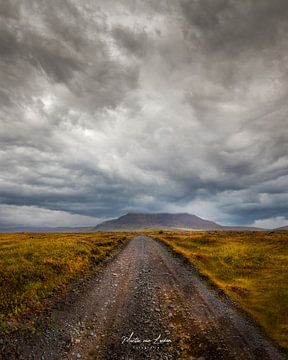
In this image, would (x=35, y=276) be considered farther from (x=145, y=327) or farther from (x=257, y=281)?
(x=257, y=281)

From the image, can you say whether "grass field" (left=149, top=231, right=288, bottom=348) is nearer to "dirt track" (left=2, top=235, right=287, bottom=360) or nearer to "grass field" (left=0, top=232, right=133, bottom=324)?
"dirt track" (left=2, top=235, right=287, bottom=360)

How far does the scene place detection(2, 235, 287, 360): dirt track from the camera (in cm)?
1188

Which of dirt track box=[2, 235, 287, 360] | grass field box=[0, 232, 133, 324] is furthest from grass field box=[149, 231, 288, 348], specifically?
grass field box=[0, 232, 133, 324]

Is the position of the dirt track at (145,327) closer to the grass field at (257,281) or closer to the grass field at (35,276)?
the grass field at (257,281)

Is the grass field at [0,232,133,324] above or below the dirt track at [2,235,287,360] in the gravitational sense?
above

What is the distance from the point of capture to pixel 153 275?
25.1 meters

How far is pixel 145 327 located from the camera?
1429cm

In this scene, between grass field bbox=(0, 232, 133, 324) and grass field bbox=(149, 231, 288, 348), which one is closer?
grass field bbox=(0, 232, 133, 324)

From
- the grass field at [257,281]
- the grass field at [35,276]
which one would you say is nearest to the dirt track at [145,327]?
the grass field at [257,281]

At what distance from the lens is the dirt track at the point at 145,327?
39.0ft

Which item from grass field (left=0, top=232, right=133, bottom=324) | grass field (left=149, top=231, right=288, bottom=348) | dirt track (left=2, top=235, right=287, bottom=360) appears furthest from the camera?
grass field (left=149, top=231, right=288, bottom=348)

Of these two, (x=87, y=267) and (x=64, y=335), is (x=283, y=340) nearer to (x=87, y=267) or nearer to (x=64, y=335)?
(x=64, y=335)

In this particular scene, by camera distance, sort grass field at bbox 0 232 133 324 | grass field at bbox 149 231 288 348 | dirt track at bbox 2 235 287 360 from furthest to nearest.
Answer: grass field at bbox 149 231 288 348 → grass field at bbox 0 232 133 324 → dirt track at bbox 2 235 287 360

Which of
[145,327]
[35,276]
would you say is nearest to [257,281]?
[145,327]
